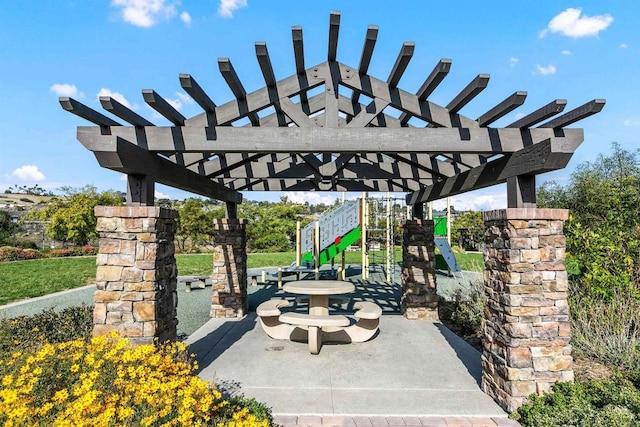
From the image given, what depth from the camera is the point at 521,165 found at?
3.80 m

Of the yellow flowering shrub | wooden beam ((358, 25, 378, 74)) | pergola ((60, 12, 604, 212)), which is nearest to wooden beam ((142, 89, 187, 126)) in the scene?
pergola ((60, 12, 604, 212))

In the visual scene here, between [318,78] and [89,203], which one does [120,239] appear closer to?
[318,78]

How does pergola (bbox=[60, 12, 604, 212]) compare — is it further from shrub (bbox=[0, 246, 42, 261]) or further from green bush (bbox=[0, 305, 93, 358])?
shrub (bbox=[0, 246, 42, 261])

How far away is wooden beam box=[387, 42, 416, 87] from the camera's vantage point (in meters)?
3.28

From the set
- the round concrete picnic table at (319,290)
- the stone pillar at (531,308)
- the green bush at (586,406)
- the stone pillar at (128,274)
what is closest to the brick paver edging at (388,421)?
the green bush at (586,406)

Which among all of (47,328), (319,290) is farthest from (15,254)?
(319,290)

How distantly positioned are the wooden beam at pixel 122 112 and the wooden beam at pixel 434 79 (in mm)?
3128

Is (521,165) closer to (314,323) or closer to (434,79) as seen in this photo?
(434,79)

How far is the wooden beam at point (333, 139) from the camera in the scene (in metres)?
3.77

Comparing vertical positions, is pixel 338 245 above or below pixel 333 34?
below

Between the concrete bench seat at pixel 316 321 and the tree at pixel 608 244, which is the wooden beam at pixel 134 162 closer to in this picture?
the concrete bench seat at pixel 316 321

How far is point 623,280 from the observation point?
609cm

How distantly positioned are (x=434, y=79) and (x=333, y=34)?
114 cm

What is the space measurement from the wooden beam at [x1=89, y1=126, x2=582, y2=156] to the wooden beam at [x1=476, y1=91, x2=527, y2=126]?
0.13 metres
